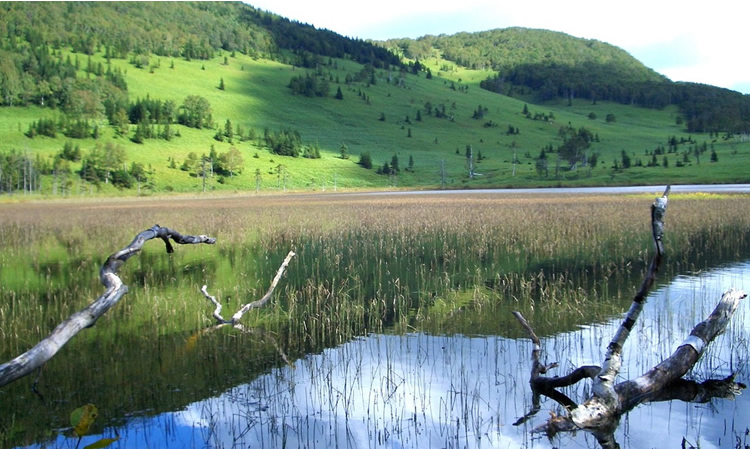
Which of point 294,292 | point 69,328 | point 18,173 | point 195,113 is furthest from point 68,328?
point 195,113

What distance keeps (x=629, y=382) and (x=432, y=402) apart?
2.48m

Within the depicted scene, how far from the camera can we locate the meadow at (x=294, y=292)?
8.81 metres

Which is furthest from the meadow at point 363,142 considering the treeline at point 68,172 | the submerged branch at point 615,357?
the submerged branch at point 615,357

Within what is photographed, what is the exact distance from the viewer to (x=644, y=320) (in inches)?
452

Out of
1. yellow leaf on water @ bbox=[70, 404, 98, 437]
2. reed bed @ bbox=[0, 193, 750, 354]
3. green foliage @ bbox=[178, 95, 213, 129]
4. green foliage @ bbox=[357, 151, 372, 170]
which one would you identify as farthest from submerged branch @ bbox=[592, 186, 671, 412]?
green foliage @ bbox=[178, 95, 213, 129]

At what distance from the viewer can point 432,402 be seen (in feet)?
25.7

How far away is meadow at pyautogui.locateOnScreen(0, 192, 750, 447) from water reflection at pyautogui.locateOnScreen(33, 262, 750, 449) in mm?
507

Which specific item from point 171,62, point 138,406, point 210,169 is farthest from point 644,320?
point 171,62

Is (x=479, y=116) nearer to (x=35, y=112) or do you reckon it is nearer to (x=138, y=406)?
(x=35, y=112)

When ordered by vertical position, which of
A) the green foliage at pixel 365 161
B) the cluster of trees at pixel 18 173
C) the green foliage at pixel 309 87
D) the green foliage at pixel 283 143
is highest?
the green foliage at pixel 309 87

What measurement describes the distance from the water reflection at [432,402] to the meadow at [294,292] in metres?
0.51

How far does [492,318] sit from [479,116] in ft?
563

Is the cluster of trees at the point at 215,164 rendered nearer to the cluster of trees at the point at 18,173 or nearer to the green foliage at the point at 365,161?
the cluster of trees at the point at 18,173

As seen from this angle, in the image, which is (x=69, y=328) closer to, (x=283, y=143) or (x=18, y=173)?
(x=18, y=173)
